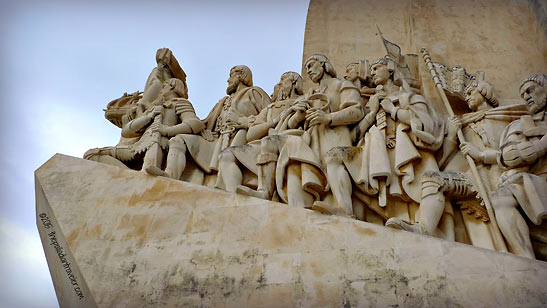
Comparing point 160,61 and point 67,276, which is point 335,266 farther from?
point 160,61

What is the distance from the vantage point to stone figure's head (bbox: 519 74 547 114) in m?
6.50

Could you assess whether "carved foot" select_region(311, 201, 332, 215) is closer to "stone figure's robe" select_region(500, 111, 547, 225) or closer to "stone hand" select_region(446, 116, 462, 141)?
"stone figure's robe" select_region(500, 111, 547, 225)

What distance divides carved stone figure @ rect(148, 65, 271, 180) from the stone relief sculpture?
0.02 m

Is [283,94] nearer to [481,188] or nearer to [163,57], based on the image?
[163,57]

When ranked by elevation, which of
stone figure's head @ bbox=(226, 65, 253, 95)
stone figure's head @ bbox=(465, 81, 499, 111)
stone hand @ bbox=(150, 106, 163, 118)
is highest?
stone figure's head @ bbox=(226, 65, 253, 95)

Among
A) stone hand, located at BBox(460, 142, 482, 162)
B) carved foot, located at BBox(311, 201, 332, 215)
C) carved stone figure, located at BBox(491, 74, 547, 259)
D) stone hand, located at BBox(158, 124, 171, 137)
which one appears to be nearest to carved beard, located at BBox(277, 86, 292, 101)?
stone hand, located at BBox(158, 124, 171, 137)

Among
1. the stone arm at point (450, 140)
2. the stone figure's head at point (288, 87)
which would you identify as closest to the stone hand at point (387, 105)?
the stone arm at point (450, 140)

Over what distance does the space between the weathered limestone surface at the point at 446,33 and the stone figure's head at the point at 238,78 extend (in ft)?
2.74

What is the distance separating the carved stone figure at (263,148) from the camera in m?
6.66

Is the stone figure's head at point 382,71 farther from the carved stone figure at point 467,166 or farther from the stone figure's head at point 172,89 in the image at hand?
the stone figure's head at point 172,89

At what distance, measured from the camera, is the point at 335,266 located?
5340mm

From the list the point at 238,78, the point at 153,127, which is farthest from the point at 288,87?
the point at 153,127

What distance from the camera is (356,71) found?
8070 millimetres

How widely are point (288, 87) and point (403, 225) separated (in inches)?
124
